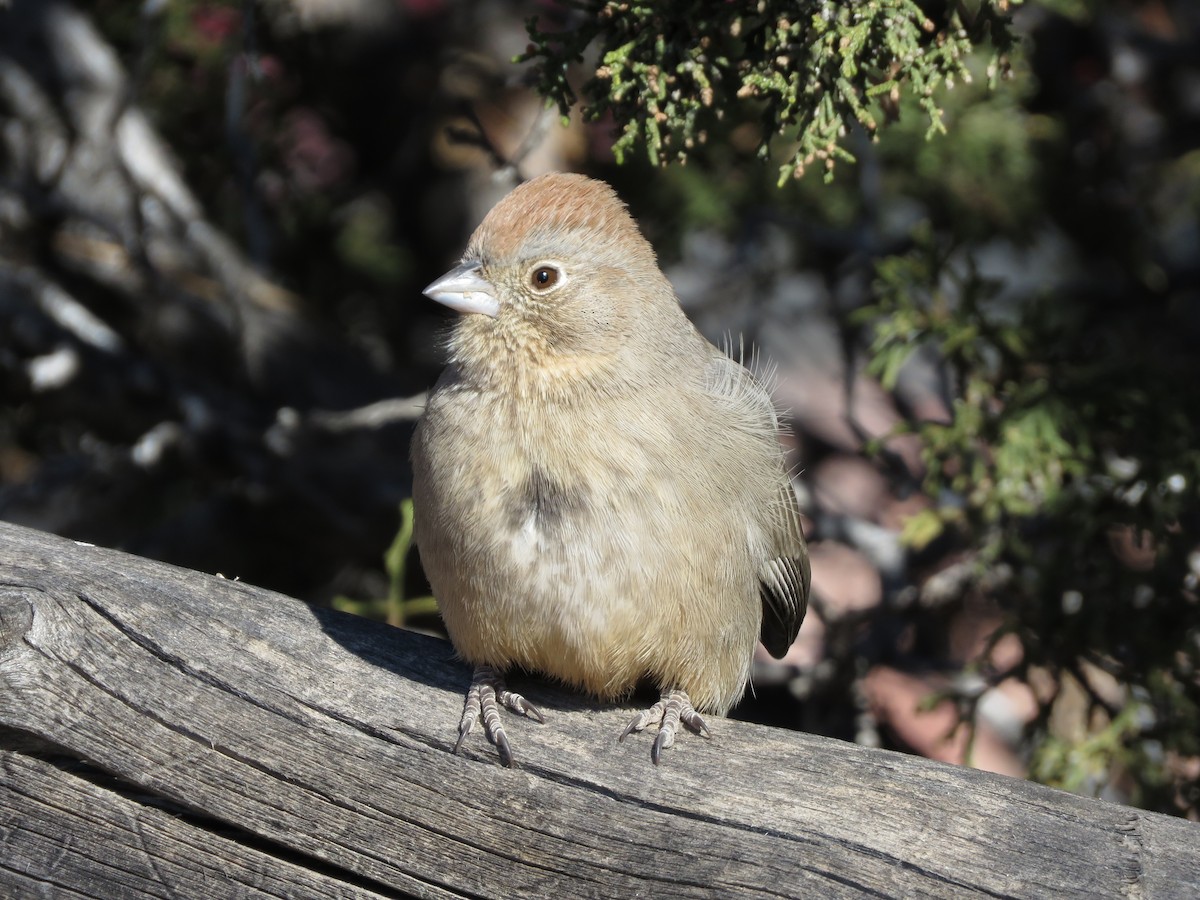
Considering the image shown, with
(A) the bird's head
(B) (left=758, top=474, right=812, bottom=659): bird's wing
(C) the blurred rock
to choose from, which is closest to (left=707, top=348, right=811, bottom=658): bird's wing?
(B) (left=758, top=474, right=812, bottom=659): bird's wing

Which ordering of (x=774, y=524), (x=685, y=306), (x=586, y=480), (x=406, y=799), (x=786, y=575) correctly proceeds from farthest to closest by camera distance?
(x=685, y=306) → (x=786, y=575) → (x=774, y=524) → (x=586, y=480) → (x=406, y=799)

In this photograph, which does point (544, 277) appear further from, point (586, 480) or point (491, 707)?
point (491, 707)

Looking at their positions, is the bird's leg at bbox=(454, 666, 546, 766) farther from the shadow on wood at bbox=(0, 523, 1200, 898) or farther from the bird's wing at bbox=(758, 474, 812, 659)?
the bird's wing at bbox=(758, 474, 812, 659)

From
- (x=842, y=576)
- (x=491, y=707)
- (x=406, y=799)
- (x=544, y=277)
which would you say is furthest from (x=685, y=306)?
(x=406, y=799)

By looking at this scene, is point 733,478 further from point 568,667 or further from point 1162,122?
point 1162,122

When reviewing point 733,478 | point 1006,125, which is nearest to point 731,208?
point 1006,125

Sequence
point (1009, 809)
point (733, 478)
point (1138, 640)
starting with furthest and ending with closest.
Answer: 1. point (1138, 640)
2. point (733, 478)
3. point (1009, 809)
